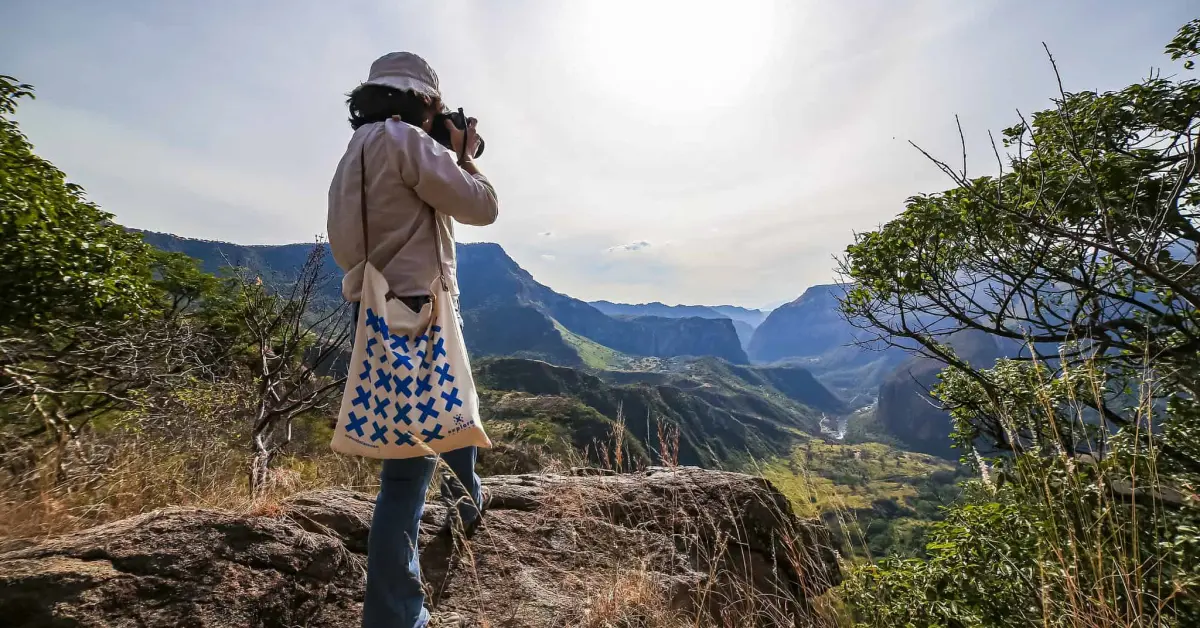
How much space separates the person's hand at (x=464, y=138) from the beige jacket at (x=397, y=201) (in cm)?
27

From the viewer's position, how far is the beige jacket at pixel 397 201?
5.62 ft

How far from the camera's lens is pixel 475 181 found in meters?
1.84

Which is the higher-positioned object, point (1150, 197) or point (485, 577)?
point (1150, 197)

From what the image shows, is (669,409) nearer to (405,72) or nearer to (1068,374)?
(1068,374)

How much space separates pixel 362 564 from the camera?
2.54 metres

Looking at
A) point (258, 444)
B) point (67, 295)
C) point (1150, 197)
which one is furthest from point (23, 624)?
point (1150, 197)

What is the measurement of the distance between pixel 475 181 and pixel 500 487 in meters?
3.06

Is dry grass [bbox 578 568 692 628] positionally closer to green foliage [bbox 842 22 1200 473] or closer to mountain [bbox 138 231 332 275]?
green foliage [bbox 842 22 1200 473]

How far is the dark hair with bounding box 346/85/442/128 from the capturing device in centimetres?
191

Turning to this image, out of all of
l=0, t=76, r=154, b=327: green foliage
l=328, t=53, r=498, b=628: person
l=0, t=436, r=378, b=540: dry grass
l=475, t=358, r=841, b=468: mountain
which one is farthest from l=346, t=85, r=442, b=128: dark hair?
l=475, t=358, r=841, b=468: mountain

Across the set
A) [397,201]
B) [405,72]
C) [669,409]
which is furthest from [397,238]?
[669,409]

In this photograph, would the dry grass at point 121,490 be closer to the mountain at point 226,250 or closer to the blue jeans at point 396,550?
the blue jeans at point 396,550

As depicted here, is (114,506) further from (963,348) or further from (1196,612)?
(963,348)

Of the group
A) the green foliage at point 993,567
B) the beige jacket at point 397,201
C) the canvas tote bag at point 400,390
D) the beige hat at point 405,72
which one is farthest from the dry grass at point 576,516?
the beige hat at point 405,72
